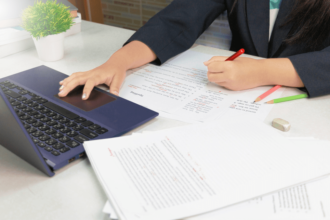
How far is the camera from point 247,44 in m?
1.03

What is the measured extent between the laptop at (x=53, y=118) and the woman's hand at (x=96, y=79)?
16 mm

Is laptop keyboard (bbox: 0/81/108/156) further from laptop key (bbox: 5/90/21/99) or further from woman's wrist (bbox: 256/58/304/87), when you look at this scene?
woman's wrist (bbox: 256/58/304/87)

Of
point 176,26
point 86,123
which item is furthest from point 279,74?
point 86,123

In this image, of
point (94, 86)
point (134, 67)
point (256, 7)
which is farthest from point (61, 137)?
point (256, 7)

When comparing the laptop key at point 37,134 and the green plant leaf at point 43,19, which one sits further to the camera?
the green plant leaf at point 43,19

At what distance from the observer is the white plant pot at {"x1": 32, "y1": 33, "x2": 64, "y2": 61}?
0.83m

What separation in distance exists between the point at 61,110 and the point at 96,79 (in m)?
0.15

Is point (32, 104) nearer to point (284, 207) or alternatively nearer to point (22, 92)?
point (22, 92)

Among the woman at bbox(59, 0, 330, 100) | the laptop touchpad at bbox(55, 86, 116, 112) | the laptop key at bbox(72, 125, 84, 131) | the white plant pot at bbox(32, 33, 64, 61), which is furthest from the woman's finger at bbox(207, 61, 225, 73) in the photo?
the white plant pot at bbox(32, 33, 64, 61)

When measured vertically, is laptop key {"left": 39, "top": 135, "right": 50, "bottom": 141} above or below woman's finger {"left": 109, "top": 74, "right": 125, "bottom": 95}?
above

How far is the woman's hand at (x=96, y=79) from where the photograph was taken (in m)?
0.65

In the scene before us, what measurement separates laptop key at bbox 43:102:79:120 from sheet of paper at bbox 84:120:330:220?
0.11 meters

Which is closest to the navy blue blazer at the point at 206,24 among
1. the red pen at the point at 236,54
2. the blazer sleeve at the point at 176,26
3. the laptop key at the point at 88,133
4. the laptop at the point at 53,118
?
the blazer sleeve at the point at 176,26

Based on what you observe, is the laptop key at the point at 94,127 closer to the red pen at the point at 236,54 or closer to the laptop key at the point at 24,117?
the laptop key at the point at 24,117
